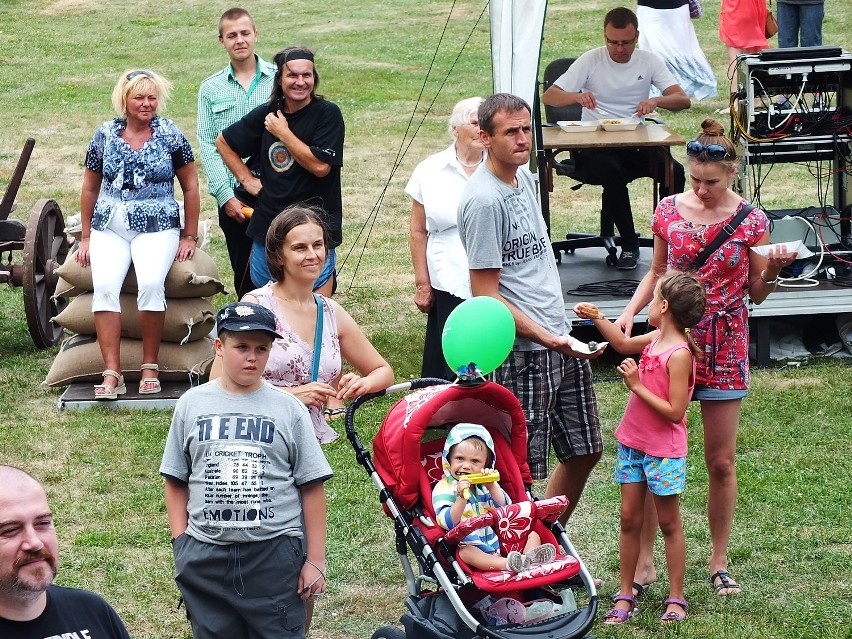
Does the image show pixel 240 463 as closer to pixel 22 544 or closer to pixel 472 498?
pixel 472 498

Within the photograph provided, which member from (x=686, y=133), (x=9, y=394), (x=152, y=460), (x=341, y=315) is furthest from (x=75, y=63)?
(x=341, y=315)

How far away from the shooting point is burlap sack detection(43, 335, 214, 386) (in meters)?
7.72

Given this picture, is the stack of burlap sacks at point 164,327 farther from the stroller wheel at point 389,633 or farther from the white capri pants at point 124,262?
the stroller wheel at point 389,633

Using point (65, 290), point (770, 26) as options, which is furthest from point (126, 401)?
point (770, 26)

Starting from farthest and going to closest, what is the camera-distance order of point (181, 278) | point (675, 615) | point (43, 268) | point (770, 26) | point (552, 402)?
point (770, 26), point (43, 268), point (181, 278), point (552, 402), point (675, 615)

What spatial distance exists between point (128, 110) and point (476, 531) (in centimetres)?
410

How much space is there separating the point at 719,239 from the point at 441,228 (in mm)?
1967

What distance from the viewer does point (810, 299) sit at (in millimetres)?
8023

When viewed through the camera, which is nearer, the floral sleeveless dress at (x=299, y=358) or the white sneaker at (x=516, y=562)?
the white sneaker at (x=516, y=562)

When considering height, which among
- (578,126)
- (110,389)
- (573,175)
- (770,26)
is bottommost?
(110,389)

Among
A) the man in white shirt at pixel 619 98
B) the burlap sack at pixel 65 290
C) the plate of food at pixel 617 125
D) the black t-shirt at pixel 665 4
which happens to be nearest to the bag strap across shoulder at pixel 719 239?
the plate of food at pixel 617 125

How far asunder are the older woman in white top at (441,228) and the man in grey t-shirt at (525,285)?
1502 millimetres

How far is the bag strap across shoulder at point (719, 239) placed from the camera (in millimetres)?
5008

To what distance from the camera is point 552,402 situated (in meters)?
4.94
